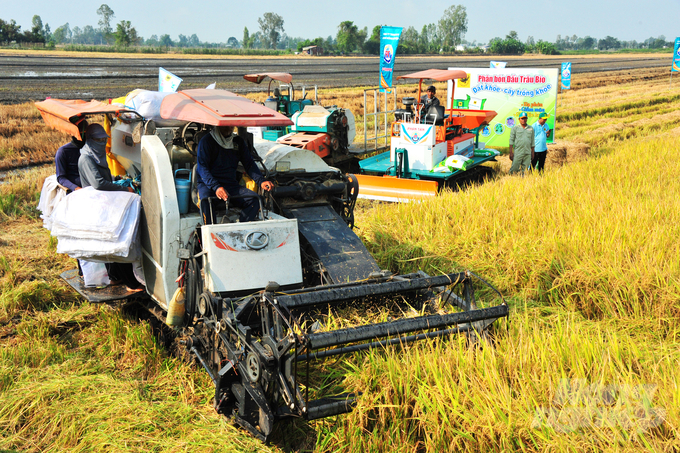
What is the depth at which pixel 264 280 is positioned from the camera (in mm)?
4324

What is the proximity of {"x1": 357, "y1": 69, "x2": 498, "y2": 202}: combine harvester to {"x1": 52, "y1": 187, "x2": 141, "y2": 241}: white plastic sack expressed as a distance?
18.9 ft

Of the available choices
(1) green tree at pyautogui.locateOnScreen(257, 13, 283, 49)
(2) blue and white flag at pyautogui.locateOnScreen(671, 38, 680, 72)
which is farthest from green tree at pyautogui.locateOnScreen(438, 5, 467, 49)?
(2) blue and white flag at pyautogui.locateOnScreen(671, 38, 680, 72)

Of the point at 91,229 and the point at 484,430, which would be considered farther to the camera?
the point at 91,229

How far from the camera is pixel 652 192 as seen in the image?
295 inches

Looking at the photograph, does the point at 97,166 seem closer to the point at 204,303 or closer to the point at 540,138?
the point at 204,303

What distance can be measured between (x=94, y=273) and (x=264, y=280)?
2181 millimetres

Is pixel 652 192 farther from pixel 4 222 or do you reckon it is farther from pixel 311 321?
pixel 4 222

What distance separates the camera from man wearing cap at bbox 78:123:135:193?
16.3 feet

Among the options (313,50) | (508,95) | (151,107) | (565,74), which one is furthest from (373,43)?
(151,107)

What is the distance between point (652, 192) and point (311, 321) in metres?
5.69

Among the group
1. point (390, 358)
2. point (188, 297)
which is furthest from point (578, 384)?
point (188, 297)

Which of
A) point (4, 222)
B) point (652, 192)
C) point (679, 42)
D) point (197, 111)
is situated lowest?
point (4, 222)

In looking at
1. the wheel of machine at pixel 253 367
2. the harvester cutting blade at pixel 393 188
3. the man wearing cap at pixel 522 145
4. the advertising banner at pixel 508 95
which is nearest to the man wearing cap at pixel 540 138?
the man wearing cap at pixel 522 145

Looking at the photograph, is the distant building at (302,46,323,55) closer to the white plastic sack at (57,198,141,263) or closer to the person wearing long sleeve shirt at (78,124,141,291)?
the person wearing long sleeve shirt at (78,124,141,291)
